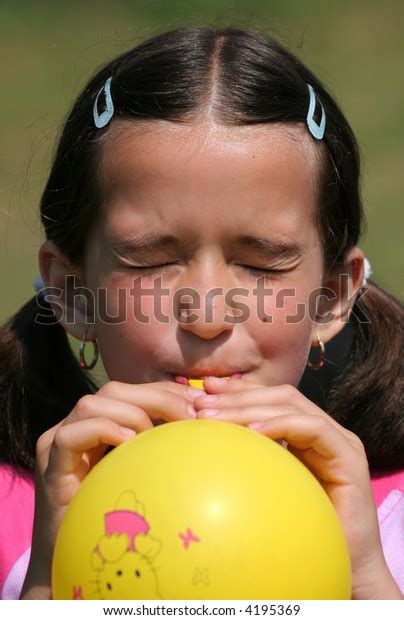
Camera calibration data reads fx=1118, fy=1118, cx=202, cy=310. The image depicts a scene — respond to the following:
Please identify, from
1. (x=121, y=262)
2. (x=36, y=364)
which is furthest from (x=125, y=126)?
(x=36, y=364)

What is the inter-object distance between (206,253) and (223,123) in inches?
18.4

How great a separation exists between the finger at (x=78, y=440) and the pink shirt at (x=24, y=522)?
39.8 inches

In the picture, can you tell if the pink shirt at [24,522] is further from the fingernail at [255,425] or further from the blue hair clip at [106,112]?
the blue hair clip at [106,112]

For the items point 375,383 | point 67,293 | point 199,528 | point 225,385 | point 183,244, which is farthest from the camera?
point 375,383

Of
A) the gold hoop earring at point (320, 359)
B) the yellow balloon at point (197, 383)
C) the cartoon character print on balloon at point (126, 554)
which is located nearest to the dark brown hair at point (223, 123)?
the gold hoop earring at point (320, 359)

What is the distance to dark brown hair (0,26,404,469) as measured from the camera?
378 cm

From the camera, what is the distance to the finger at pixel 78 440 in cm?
305

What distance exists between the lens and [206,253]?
3473 mm

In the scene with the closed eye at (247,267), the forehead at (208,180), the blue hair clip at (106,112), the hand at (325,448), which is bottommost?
the hand at (325,448)

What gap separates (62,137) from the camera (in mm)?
4262

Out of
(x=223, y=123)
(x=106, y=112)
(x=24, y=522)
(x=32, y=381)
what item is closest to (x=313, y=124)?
(x=223, y=123)

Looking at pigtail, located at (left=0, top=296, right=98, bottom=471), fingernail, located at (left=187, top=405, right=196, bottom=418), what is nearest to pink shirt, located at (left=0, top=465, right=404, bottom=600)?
pigtail, located at (left=0, top=296, right=98, bottom=471)

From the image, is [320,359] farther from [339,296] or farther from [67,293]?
[67,293]

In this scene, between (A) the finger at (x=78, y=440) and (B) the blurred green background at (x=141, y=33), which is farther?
(B) the blurred green background at (x=141, y=33)
